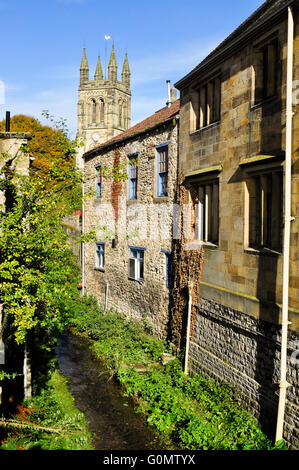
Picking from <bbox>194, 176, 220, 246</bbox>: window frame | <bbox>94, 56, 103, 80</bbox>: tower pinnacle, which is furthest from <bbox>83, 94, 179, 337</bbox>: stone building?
<bbox>94, 56, 103, 80</bbox>: tower pinnacle

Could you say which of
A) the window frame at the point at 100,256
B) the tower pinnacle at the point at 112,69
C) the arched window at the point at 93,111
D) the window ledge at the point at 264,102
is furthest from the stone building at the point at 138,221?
the tower pinnacle at the point at 112,69

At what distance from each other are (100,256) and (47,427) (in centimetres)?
1283

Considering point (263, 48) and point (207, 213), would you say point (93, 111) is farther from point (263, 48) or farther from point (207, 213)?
point (263, 48)

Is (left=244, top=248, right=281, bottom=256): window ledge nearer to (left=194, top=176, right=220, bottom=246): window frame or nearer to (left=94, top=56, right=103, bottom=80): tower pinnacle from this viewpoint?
(left=194, top=176, right=220, bottom=246): window frame

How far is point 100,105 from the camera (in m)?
72.7

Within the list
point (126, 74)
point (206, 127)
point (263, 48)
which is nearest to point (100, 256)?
point (206, 127)

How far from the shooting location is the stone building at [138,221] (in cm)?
1488

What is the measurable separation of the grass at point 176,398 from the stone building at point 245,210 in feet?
1.46

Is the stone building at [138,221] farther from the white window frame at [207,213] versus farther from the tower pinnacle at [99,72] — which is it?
the tower pinnacle at [99,72]

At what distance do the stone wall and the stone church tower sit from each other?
5228cm

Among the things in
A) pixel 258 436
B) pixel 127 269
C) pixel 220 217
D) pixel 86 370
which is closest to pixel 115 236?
pixel 127 269

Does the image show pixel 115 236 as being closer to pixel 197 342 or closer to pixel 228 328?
pixel 197 342

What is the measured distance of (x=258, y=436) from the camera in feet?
28.3

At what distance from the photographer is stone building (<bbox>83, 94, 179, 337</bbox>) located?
1488 centimetres
